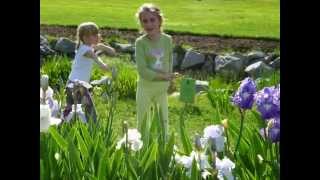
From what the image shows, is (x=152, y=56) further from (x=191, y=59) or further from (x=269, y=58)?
(x=269, y=58)

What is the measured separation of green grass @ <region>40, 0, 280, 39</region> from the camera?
1071cm

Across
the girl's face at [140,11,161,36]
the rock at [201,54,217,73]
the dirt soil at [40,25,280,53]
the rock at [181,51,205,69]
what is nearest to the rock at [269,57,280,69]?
the rock at [201,54,217,73]

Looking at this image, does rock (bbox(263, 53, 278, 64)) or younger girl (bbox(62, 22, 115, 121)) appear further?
rock (bbox(263, 53, 278, 64))

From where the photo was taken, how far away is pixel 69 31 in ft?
33.1

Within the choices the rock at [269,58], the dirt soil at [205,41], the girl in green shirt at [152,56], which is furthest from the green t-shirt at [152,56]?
the dirt soil at [205,41]

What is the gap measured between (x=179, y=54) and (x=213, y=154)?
19.5ft

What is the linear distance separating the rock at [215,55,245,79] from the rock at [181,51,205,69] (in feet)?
0.88

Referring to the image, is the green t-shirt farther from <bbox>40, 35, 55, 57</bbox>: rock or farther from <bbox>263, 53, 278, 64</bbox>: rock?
<bbox>40, 35, 55, 57</bbox>: rock

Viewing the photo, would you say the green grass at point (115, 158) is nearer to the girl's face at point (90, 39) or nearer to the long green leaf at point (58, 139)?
the long green leaf at point (58, 139)

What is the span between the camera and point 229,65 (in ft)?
23.4

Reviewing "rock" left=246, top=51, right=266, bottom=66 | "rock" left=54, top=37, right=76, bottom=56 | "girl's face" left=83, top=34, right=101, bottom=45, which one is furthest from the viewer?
"rock" left=54, top=37, right=76, bottom=56

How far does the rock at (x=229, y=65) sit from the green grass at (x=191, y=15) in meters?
2.56
